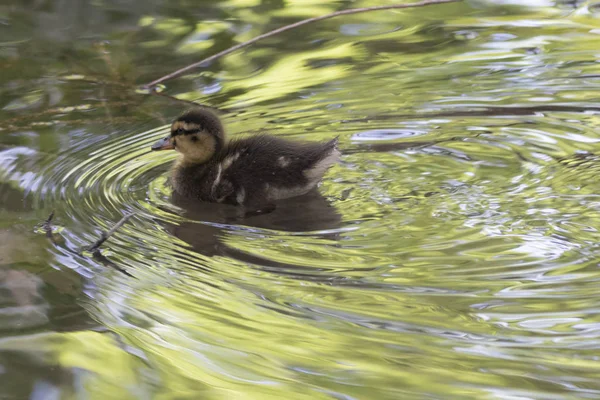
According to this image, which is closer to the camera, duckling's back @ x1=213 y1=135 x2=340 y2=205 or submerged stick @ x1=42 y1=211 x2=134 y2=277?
submerged stick @ x1=42 y1=211 x2=134 y2=277

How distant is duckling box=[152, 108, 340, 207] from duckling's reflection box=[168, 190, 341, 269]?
1.5 inches

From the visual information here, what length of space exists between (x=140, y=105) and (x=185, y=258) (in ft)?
4.85

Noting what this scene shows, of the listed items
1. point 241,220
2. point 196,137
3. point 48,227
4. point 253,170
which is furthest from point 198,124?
point 48,227

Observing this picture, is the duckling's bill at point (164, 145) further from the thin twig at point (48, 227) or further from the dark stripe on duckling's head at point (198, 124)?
the thin twig at point (48, 227)

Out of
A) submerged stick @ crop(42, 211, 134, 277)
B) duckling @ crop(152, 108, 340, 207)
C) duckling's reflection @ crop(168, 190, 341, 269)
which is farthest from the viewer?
duckling @ crop(152, 108, 340, 207)

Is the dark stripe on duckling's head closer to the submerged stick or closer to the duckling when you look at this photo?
the duckling

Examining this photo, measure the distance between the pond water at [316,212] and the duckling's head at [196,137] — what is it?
12 cm

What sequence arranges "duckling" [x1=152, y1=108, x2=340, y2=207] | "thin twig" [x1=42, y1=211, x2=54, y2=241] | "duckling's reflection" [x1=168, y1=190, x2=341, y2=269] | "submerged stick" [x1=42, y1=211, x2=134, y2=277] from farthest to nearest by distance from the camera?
"duckling" [x1=152, y1=108, x2=340, y2=207]
"duckling's reflection" [x1=168, y1=190, x2=341, y2=269]
"thin twig" [x1=42, y1=211, x2=54, y2=241]
"submerged stick" [x1=42, y1=211, x2=134, y2=277]

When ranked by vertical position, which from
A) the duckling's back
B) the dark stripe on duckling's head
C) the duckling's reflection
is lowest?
the duckling's reflection

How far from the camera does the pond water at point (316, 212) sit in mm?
1524

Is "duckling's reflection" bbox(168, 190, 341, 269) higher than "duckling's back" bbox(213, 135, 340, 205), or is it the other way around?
"duckling's back" bbox(213, 135, 340, 205)

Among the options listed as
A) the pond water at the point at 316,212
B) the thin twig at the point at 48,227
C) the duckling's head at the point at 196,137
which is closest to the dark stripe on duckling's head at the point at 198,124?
the duckling's head at the point at 196,137

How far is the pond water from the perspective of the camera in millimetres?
1524

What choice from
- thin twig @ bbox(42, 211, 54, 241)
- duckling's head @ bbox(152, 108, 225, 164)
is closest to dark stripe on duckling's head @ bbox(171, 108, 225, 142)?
duckling's head @ bbox(152, 108, 225, 164)
